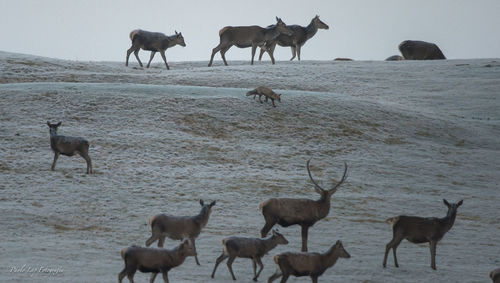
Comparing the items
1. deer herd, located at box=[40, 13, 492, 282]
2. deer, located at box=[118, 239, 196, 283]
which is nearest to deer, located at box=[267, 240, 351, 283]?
deer herd, located at box=[40, 13, 492, 282]

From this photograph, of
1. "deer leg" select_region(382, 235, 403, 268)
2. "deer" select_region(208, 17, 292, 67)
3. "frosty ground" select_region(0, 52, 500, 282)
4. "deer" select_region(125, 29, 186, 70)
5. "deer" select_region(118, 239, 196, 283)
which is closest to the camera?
"deer" select_region(118, 239, 196, 283)

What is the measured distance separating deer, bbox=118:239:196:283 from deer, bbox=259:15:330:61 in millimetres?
28847

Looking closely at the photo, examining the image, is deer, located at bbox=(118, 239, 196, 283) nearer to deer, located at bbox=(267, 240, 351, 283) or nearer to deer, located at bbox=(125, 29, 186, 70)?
deer, located at bbox=(267, 240, 351, 283)

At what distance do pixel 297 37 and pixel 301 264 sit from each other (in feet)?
104

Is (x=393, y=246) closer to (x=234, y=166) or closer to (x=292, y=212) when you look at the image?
(x=292, y=212)

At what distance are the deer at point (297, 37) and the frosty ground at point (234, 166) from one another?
640cm

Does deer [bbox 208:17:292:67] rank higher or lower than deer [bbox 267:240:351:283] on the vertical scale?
higher

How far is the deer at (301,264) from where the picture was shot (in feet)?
31.5

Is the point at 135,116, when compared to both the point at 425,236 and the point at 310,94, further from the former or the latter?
the point at 425,236

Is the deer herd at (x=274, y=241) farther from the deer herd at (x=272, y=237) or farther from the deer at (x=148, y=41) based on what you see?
the deer at (x=148, y=41)

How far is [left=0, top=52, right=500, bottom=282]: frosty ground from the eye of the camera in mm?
11785

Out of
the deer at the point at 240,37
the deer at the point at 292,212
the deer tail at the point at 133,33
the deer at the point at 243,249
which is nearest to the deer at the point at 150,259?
the deer at the point at 243,249

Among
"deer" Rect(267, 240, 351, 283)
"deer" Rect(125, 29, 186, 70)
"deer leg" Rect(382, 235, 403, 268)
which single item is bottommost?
"deer leg" Rect(382, 235, 403, 268)

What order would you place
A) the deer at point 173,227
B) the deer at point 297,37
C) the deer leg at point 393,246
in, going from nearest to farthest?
the deer at point 173,227, the deer leg at point 393,246, the deer at point 297,37
